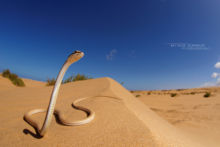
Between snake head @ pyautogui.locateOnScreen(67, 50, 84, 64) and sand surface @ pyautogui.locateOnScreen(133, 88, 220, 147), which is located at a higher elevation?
snake head @ pyautogui.locateOnScreen(67, 50, 84, 64)

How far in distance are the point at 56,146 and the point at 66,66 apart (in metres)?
0.84

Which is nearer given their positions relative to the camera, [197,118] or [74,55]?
[74,55]

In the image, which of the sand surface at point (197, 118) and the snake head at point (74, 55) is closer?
the snake head at point (74, 55)

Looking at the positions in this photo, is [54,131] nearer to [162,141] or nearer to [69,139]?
[69,139]

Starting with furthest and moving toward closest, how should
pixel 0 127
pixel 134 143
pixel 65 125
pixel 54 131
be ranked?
pixel 0 127 → pixel 65 125 → pixel 54 131 → pixel 134 143

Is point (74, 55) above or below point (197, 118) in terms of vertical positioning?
above

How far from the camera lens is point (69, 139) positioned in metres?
1.10

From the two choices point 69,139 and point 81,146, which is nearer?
point 81,146

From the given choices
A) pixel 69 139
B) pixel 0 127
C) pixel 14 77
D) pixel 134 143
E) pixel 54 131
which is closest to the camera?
pixel 134 143

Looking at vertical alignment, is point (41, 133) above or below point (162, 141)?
above

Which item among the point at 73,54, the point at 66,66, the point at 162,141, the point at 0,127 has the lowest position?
the point at 162,141

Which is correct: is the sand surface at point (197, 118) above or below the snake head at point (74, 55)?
below

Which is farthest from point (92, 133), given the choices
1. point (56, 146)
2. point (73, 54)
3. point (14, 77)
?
point (14, 77)

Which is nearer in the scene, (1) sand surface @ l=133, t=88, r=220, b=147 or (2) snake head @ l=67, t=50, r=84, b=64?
(2) snake head @ l=67, t=50, r=84, b=64
